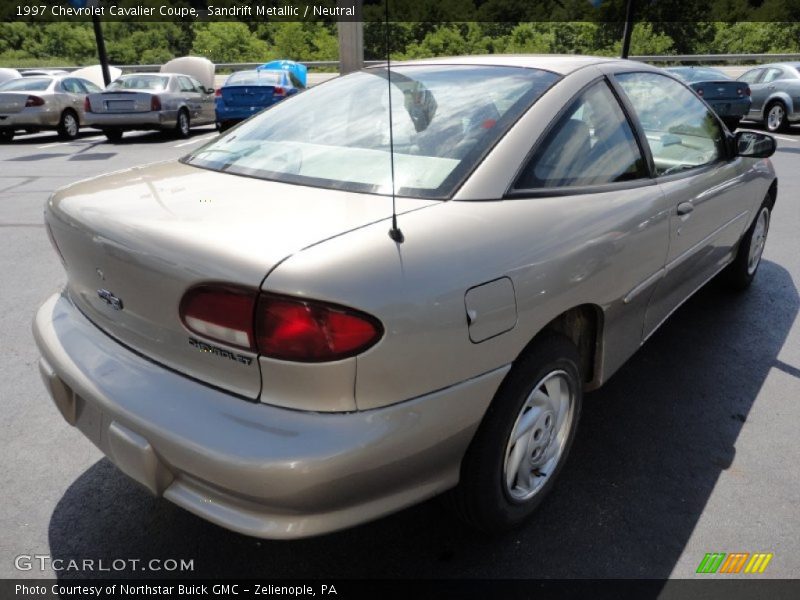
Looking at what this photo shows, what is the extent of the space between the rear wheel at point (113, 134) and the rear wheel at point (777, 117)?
1343 centimetres

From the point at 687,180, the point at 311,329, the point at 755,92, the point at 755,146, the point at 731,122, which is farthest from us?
the point at 755,92

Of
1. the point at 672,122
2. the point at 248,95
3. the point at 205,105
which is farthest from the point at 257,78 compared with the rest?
the point at 672,122

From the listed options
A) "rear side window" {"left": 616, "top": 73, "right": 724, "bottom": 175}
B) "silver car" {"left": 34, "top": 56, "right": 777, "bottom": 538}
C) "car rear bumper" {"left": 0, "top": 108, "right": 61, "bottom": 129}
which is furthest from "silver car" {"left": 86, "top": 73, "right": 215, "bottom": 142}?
"rear side window" {"left": 616, "top": 73, "right": 724, "bottom": 175}

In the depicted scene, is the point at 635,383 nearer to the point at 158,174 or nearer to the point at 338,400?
the point at 338,400

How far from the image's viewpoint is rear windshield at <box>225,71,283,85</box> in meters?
13.5

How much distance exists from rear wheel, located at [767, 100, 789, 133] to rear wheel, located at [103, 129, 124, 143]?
13427 millimetres

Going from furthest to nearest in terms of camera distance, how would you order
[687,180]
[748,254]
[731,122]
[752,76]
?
1. [752,76]
2. [731,122]
3. [748,254]
4. [687,180]

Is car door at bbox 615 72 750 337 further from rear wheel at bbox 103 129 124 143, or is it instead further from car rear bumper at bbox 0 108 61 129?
car rear bumper at bbox 0 108 61 129

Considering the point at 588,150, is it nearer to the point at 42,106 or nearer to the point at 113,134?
the point at 113,134

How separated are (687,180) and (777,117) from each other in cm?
1294

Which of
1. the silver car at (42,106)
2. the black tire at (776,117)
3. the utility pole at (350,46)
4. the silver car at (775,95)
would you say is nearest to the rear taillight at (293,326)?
the utility pole at (350,46)

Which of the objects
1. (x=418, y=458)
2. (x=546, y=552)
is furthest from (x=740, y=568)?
(x=418, y=458)

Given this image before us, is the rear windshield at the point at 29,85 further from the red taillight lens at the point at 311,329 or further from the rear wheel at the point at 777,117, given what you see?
the rear wheel at the point at 777,117

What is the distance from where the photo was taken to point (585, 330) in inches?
96.4
